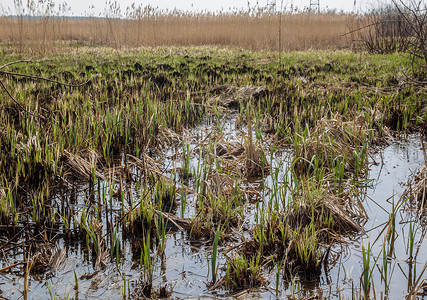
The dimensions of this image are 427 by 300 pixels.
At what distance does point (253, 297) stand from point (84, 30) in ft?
67.1

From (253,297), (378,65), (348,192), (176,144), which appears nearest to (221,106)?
(176,144)

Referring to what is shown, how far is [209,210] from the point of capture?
2.52 metres

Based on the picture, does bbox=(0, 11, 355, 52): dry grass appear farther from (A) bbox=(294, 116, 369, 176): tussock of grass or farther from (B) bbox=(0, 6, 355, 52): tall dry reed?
(A) bbox=(294, 116, 369, 176): tussock of grass

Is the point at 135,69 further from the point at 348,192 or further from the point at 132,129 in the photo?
the point at 348,192

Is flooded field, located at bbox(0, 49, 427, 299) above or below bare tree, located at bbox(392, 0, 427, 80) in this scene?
below

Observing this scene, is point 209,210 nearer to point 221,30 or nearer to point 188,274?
point 188,274

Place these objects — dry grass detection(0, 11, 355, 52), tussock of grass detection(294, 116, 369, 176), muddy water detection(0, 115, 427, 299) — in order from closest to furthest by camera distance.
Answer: muddy water detection(0, 115, 427, 299)
tussock of grass detection(294, 116, 369, 176)
dry grass detection(0, 11, 355, 52)

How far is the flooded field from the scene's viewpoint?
1.90 m

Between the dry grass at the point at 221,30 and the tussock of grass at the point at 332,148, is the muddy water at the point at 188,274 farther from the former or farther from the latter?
the dry grass at the point at 221,30

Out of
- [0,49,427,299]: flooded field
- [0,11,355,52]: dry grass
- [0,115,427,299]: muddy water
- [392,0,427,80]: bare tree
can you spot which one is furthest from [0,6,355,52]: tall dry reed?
[0,115,427,299]: muddy water

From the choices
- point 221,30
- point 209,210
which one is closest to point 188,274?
point 209,210

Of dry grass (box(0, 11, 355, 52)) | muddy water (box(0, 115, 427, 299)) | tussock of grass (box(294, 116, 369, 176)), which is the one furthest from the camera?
dry grass (box(0, 11, 355, 52))

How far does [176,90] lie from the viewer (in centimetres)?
638

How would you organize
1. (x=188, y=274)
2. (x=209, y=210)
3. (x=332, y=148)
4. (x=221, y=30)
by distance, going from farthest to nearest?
(x=221, y=30), (x=332, y=148), (x=209, y=210), (x=188, y=274)
